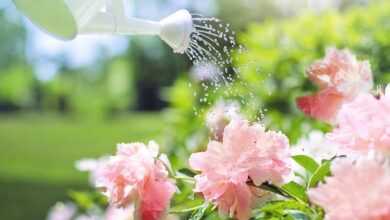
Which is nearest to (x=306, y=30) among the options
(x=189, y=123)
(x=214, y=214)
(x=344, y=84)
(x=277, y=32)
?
(x=277, y=32)

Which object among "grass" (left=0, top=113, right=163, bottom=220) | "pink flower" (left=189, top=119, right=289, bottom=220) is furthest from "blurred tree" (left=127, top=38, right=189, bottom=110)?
"pink flower" (left=189, top=119, right=289, bottom=220)

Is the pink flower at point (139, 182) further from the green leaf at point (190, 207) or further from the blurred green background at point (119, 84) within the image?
the blurred green background at point (119, 84)

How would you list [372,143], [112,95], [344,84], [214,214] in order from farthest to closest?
[112,95]
[344,84]
[214,214]
[372,143]

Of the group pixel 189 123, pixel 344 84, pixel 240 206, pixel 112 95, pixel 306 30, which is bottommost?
pixel 240 206

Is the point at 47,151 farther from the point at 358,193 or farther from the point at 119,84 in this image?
the point at 358,193

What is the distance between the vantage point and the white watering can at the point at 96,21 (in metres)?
0.82

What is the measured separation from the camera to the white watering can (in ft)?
2.70

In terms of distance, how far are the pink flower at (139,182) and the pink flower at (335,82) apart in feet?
0.84

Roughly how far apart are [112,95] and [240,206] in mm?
14511

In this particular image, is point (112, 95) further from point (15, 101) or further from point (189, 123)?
point (189, 123)

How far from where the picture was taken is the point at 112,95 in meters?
15.3

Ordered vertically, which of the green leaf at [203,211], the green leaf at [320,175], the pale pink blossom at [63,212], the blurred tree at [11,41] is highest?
the blurred tree at [11,41]

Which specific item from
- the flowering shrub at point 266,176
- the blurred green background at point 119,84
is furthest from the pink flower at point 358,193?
the blurred green background at point 119,84

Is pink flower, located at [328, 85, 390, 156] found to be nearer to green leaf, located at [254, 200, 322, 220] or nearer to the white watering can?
green leaf, located at [254, 200, 322, 220]
